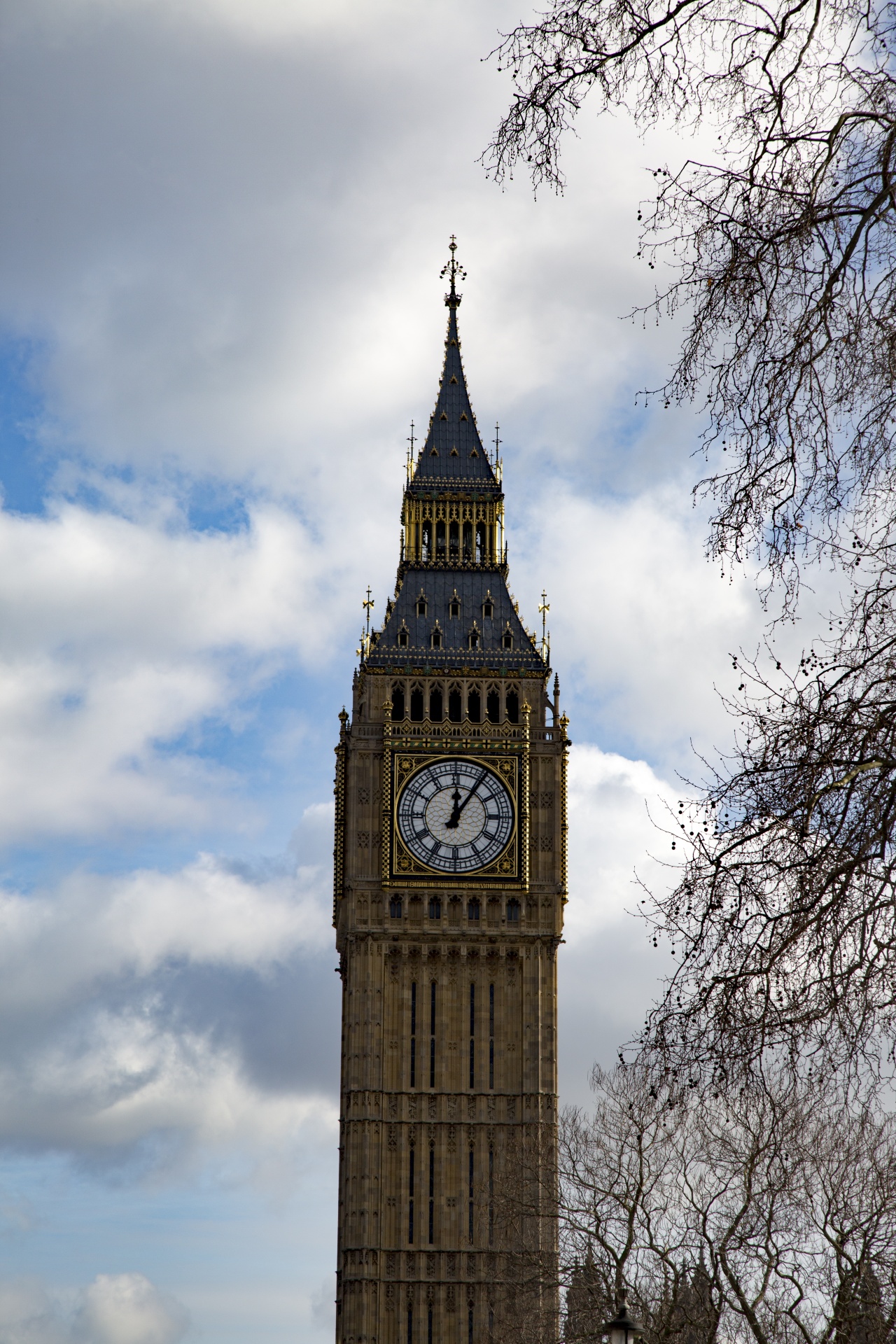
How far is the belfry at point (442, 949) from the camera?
256 feet

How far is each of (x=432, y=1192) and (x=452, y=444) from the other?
105 feet

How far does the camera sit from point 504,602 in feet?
288

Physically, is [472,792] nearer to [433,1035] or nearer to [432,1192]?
[433,1035]

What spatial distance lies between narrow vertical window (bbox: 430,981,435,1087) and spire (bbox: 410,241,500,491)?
21958 millimetres

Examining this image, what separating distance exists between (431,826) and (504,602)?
10.6 m

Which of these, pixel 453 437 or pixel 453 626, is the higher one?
pixel 453 437

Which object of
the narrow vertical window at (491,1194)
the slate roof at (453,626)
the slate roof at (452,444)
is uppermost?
the slate roof at (452,444)

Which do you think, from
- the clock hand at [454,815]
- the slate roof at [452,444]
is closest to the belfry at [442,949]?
the clock hand at [454,815]

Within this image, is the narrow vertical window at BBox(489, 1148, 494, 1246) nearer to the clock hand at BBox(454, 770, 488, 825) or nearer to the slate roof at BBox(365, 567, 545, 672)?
the clock hand at BBox(454, 770, 488, 825)

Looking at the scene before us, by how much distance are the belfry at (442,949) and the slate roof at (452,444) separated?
606cm

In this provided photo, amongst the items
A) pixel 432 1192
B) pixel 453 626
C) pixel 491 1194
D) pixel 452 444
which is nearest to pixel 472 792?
pixel 453 626

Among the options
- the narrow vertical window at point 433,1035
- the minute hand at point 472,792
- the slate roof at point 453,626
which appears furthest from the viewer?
the slate roof at point 453,626

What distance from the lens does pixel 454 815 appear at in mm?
82625

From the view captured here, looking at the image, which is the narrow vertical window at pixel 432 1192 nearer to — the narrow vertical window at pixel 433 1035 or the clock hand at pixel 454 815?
the narrow vertical window at pixel 433 1035
